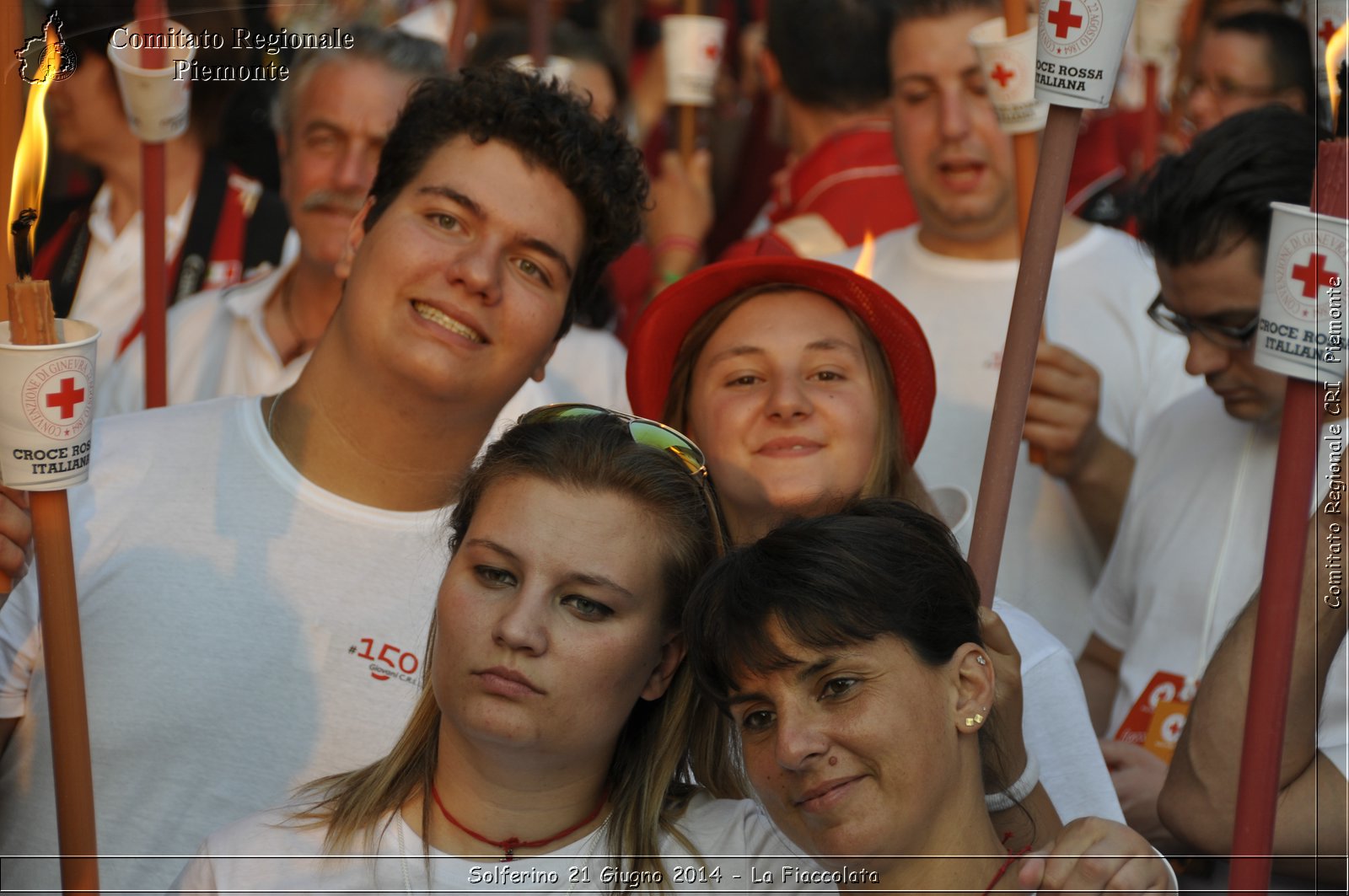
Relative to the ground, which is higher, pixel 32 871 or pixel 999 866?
pixel 999 866

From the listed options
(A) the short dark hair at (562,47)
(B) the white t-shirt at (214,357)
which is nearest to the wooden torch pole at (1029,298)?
(B) the white t-shirt at (214,357)

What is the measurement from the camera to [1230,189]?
9.69 feet

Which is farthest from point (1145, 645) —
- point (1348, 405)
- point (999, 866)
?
point (999, 866)

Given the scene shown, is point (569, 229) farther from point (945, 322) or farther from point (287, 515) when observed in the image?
point (945, 322)

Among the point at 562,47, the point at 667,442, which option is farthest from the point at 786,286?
the point at 562,47

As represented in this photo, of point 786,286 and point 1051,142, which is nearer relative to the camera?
point 1051,142

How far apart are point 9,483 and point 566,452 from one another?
716 millimetres

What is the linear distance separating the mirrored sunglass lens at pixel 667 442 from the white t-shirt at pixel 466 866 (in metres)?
0.50

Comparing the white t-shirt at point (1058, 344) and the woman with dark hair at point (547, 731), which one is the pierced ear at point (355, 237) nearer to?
the woman with dark hair at point (547, 731)

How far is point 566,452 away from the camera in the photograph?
2117 mm

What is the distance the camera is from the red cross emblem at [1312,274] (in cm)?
166

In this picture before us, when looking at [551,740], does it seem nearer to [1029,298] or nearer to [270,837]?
[270,837]

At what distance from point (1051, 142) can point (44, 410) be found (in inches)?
48.6

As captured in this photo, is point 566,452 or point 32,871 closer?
point 566,452
